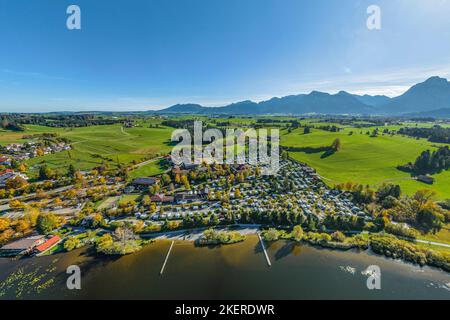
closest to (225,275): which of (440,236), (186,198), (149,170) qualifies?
(186,198)

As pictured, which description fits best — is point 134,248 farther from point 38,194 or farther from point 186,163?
point 186,163

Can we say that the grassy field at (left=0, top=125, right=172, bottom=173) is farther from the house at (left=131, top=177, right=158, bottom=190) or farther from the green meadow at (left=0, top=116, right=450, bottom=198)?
the house at (left=131, top=177, right=158, bottom=190)

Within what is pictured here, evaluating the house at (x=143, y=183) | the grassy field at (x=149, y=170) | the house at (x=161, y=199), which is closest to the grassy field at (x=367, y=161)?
the house at (x=161, y=199)

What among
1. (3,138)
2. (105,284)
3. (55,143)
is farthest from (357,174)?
(3,138)

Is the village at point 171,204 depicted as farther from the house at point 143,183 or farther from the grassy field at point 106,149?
the grassy field at point 106,149

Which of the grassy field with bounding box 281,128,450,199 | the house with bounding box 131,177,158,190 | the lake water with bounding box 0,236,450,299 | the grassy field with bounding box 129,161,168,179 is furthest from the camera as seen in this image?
the grassy field with bounding box 129,161,168,179

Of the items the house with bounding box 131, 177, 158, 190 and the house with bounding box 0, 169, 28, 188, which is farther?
the house with bounding box 131, 177, 158, 190

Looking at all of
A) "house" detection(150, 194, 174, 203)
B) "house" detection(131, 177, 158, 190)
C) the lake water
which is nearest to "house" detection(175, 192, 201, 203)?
"house" detection(150, 194, 174, 203)
